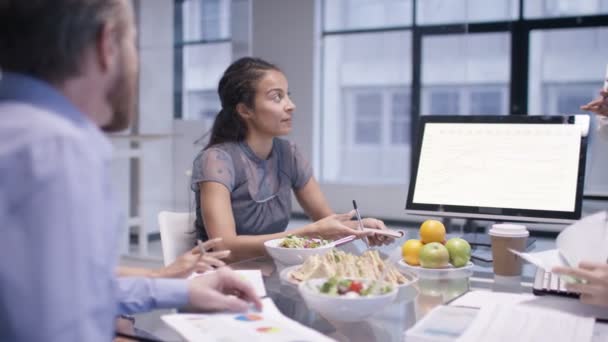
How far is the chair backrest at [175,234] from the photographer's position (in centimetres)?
190

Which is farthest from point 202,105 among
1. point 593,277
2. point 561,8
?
point 593,277

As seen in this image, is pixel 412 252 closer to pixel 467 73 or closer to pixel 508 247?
pixel 508 247

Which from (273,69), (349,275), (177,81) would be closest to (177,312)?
(349,275)

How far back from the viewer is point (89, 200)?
0.68 meters

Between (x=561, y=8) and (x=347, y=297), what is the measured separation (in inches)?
217

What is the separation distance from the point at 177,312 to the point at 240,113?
1.21 meters

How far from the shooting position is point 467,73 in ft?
19.0

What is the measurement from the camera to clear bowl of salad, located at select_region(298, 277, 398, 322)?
1058mm

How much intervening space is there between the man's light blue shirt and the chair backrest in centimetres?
120

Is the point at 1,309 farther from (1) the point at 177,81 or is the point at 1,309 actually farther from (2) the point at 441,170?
(1) the point at 177,81

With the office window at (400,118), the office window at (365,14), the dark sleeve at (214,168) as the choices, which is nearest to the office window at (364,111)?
the office window at (400,118)

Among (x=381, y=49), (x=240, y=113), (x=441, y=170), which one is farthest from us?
(x=381, y=49)

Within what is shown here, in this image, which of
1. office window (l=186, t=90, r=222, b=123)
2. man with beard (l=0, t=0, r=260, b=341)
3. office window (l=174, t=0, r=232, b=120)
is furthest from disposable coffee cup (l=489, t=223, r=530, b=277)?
office window (l=174, t=0, r=232, b=120)

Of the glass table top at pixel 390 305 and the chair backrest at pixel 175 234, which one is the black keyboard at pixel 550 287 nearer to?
the glass table top at pixel 390 305
